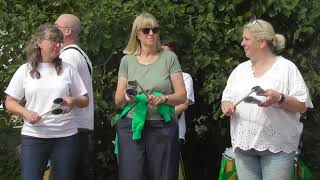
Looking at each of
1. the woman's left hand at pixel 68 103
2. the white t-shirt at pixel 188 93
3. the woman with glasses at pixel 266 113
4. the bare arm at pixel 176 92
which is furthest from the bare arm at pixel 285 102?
the white t-shirt at pixel 188 93

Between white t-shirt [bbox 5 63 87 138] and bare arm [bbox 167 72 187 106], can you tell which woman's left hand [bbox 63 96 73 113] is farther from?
bare arm [bbox 167 72 187 106]

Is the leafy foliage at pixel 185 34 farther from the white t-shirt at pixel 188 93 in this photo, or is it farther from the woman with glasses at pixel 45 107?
the woman with glasses at pixel 45 107

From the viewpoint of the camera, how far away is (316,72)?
6289 mm

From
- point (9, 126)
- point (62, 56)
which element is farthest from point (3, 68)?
point (62, 56)

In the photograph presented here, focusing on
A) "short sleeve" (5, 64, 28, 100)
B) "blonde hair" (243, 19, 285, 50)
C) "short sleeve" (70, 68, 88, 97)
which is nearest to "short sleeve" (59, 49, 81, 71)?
"short sleeve" (70, 68, 88, 97)

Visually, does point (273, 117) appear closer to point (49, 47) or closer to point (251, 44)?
point (251, 44)

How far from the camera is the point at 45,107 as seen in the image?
14.7 feet

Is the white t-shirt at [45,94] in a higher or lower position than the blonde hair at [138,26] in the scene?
lower

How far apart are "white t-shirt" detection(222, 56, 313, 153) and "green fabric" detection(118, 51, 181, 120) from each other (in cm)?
55

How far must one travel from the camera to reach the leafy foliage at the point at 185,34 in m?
5.93

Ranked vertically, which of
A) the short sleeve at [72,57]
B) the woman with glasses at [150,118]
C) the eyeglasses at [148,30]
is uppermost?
the eyeglasses at [148,30]

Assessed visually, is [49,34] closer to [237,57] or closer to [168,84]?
[168,84]

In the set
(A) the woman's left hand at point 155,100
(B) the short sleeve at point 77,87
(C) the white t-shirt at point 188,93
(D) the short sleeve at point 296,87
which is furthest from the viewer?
(C) the white t-shirt at point 188,93

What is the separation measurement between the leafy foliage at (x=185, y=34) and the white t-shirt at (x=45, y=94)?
4.20 ft
